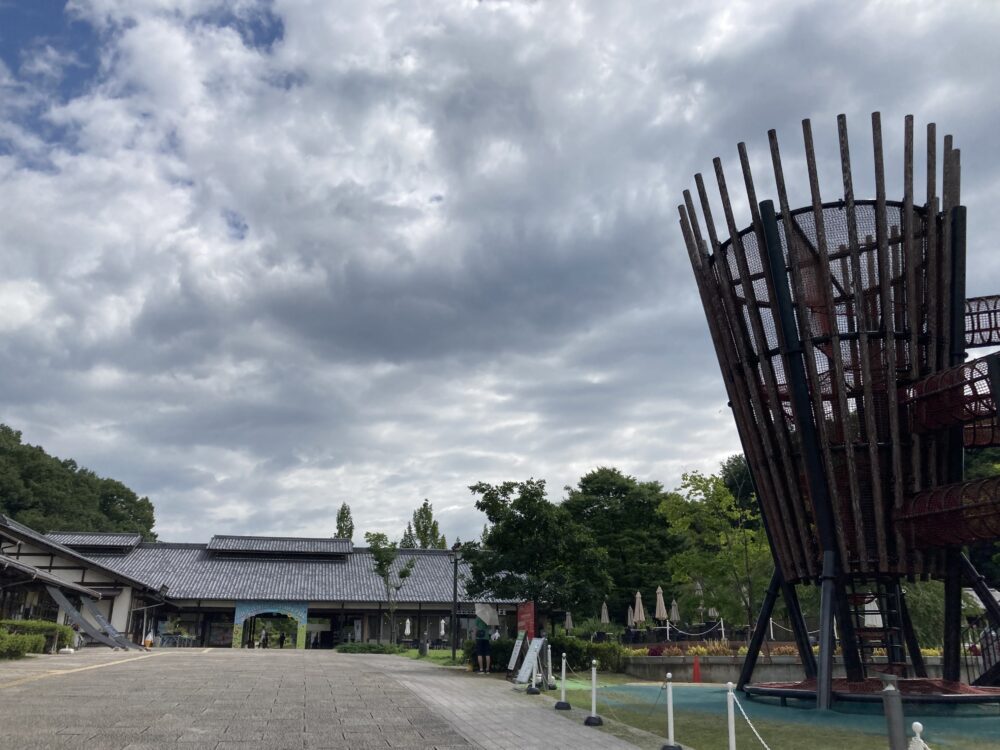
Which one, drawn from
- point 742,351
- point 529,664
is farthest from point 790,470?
point 529,664

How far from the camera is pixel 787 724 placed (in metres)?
12.2

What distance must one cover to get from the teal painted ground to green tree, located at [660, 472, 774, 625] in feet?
44.8

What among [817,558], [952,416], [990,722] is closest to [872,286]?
[952,416]

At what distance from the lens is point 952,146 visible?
1546 cm

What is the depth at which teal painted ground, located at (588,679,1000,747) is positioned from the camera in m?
11.3

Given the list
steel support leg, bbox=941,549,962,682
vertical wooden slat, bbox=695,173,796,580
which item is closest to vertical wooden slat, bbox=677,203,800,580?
vertical wooden slat, bbox=695,173,796,580

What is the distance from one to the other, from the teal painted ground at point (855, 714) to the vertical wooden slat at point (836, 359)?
2.59 meters

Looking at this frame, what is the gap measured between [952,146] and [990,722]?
34.7 ft

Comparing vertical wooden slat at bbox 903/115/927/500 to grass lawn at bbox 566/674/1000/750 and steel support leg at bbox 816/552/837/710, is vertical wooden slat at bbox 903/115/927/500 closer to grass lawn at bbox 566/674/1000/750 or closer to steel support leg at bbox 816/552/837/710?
steel support leg at bbox 816/552/837/710

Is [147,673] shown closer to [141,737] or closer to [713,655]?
[141,737]

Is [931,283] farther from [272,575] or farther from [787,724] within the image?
[272,575]

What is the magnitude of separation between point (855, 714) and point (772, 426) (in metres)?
5.42

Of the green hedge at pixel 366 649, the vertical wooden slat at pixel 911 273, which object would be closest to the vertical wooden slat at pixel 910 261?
the vertical wooden slat at pixel 911 273

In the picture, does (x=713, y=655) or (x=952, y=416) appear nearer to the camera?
(x=952, y=416)
